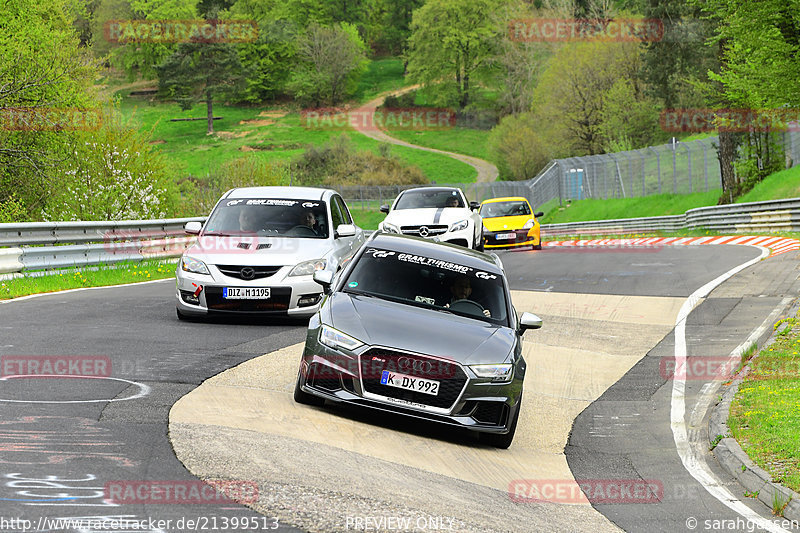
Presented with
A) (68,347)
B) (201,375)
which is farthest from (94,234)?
(201,375)

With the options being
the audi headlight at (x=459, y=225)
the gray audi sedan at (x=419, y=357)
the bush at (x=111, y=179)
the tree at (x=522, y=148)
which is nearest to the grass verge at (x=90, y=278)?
the audi headlight at (x=459, y=225)

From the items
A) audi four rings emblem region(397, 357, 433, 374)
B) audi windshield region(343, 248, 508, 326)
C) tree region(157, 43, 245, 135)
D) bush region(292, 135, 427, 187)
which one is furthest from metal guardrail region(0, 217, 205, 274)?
tree region(157, 43, 245, 135)

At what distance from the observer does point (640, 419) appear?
393 inches

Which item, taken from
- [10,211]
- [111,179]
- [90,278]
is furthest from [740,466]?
[111,179]

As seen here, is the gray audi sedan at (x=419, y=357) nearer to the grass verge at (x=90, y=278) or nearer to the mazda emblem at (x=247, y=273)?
the mazda emblem at (x=247, y=273)

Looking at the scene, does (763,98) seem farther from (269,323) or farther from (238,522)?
(238,522)

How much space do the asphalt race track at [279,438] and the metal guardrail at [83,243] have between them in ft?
9.19

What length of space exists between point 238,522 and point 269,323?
8547 mm

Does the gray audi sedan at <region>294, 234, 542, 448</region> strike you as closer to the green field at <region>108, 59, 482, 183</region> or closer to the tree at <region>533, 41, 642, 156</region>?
the tree at <region>533, 41, 642, 156</region>

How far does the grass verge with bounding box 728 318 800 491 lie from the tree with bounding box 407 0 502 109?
12787 centimetres

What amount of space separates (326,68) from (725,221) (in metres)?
110

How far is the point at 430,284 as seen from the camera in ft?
30.6

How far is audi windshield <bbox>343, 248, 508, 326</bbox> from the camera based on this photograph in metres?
9.12

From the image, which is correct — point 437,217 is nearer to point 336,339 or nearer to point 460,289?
point 460,289
